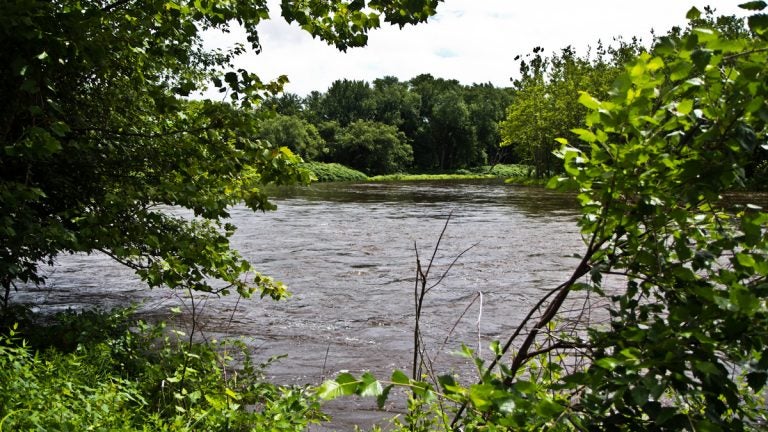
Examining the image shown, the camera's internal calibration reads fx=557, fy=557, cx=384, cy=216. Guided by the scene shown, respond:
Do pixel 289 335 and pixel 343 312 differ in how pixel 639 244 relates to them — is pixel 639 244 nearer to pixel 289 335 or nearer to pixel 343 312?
pixel 289 335

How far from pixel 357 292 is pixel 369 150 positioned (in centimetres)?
7371

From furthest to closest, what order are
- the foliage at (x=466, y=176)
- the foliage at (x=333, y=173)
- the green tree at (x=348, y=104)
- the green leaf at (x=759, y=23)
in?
the green tree at (x=348, y=104)
the foliage at (x=466, y=176)
the foliage at (x=333, y=173)
the green leaf at (x=759, y=23)

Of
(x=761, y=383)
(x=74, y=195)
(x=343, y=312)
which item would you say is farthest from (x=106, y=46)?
(x=343, y=312)

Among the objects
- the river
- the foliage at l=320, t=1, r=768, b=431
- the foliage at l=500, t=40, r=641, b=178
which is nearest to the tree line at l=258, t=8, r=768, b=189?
the foliage at l=500, t=40, r=641, b=178

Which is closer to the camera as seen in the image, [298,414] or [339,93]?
[298,414]

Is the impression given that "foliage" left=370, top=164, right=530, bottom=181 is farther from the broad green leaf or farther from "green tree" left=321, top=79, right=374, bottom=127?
the broad green leaf

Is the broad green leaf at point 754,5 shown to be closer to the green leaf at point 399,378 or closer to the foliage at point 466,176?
the green leaf at point 399,378

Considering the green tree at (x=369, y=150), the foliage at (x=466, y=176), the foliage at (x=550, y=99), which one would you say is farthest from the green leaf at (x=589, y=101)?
the green tree at (x=369, y=150)

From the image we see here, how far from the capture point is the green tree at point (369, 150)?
81.9m

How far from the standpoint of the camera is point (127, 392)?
3967 millimetres

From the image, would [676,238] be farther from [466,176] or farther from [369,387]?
[466,176]

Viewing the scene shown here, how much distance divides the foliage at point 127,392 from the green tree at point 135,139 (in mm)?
695

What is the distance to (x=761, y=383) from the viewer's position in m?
1.73

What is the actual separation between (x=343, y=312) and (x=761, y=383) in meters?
7.11
